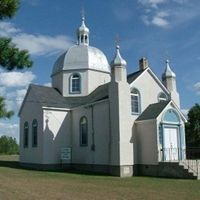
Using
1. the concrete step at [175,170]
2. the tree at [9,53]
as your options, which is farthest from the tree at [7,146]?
the tree at [9,53]

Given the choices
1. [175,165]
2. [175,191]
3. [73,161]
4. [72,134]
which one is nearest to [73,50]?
[72,134]

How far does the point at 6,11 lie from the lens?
37.5 ft

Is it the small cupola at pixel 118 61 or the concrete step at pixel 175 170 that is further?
the small cupola at pixel 118 61

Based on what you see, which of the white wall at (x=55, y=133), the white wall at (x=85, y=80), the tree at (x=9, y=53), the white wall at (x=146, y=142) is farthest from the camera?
the white wall at (x=85, y=80)

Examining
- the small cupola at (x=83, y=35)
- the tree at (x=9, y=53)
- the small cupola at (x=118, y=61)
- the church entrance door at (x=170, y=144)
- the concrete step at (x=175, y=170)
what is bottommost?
the concrete step at (x=175, y=170)

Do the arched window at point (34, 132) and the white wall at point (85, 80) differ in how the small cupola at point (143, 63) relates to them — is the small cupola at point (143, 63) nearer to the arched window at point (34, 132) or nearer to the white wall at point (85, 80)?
the white wall at point (85, 80)

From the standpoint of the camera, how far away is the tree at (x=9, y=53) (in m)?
11.3

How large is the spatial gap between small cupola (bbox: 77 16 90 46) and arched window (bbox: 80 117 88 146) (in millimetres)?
9653

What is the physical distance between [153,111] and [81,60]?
10.1 m

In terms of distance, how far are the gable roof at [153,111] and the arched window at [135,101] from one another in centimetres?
56

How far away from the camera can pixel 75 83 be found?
107 feet

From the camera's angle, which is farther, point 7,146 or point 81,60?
point 7,146

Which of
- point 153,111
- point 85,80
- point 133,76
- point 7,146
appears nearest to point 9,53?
point 153,111

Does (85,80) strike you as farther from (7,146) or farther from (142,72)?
(7,146)
